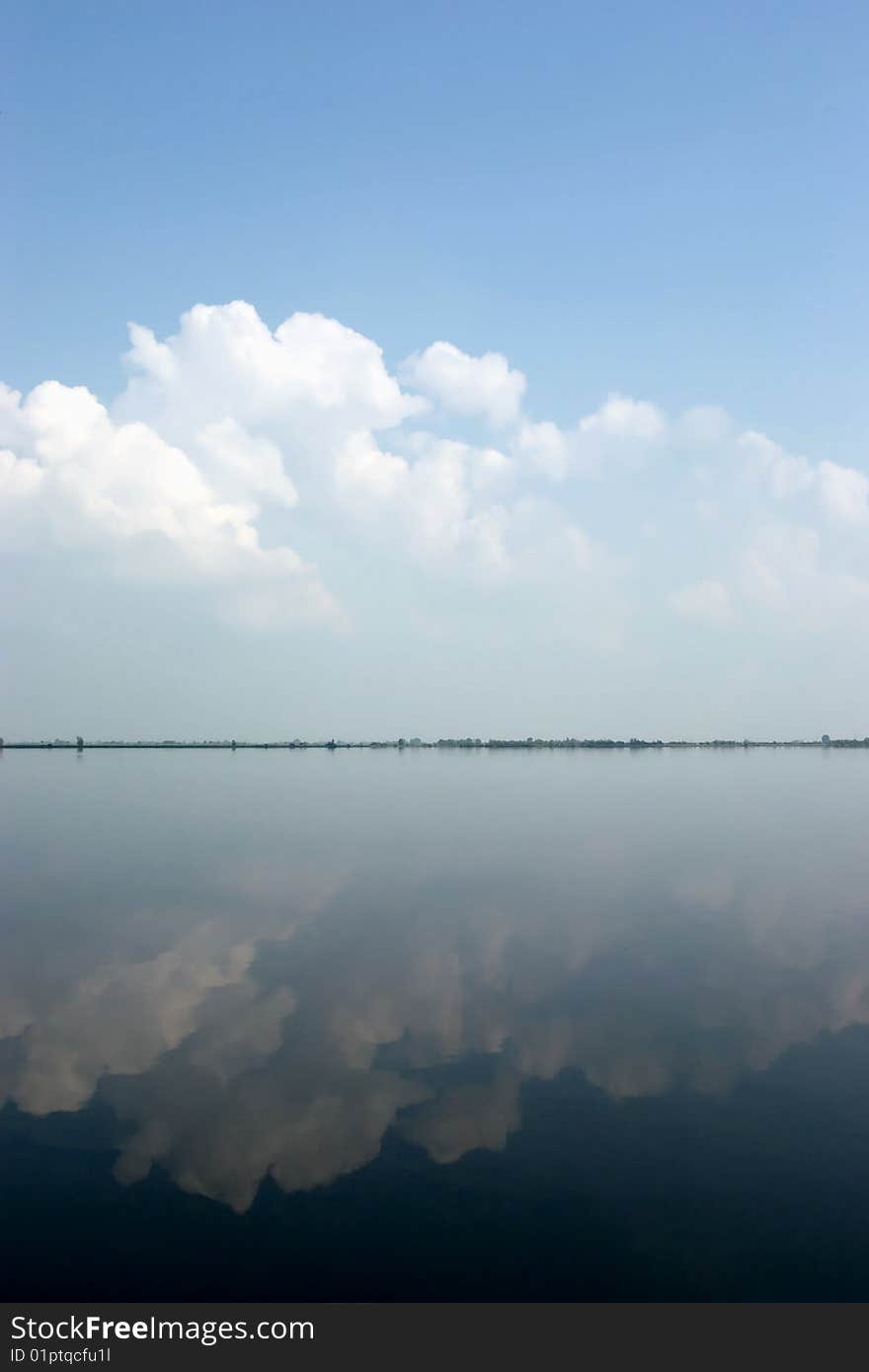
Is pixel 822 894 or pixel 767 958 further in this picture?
pixel 822 894

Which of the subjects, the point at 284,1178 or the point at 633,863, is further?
the point at 633,863

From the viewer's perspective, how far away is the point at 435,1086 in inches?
635

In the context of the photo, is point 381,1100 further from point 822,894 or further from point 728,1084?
point 822,894

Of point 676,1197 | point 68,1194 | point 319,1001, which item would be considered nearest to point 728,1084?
point 676,1197

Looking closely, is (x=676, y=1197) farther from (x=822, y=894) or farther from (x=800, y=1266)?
(x=822, y=894)

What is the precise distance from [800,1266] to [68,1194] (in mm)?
11213

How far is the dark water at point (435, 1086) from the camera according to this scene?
34.7 ft

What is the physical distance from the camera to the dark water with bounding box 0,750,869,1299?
10.6 meters
